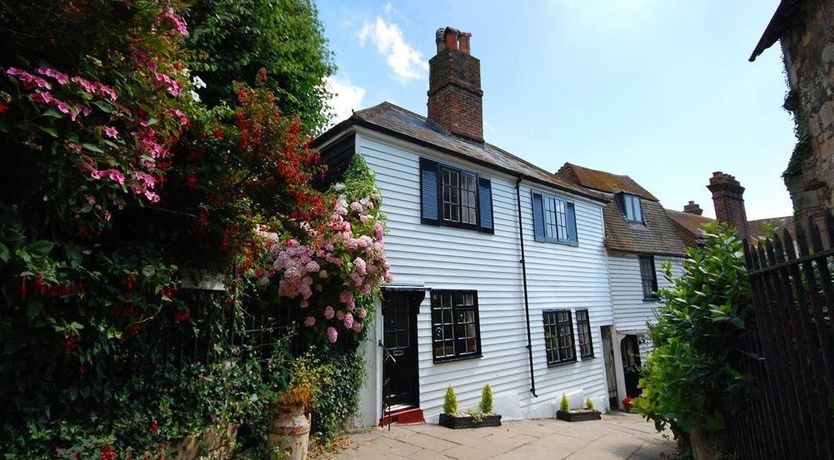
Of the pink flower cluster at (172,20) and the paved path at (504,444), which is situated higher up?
the pink flower cluster at (172,20)

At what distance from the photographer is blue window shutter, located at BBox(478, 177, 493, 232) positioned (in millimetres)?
10289

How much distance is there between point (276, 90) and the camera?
10.4 metres

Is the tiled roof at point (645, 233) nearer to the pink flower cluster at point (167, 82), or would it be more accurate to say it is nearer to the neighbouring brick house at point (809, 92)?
the neighbouring brick house at point (809, 92)

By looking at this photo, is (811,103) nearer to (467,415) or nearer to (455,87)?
(467,415)

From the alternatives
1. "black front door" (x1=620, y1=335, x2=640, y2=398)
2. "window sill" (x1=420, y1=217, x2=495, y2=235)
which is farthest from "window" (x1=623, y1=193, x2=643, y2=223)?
"window sill" (x1=420, y1=217, x2=495, y2=235)

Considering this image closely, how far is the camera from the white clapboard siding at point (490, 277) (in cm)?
847

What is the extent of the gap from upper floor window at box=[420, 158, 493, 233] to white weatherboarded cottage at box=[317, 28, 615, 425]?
28 mm

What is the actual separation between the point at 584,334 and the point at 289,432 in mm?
10611

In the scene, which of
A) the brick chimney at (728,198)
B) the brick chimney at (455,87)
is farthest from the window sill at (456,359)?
the brick chimney at (728,198)

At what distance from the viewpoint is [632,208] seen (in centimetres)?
1800

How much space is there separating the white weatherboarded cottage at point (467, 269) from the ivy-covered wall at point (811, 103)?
5.92 m

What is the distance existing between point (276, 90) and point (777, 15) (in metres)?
9.56

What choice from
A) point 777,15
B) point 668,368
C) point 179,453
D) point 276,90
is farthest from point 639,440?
point 276,90

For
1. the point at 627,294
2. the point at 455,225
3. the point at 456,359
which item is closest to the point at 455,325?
the point at 456,359
